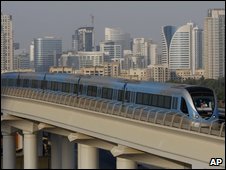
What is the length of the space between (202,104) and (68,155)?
19978 millimetres

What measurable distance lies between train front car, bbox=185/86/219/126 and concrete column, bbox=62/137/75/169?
16.6 meters

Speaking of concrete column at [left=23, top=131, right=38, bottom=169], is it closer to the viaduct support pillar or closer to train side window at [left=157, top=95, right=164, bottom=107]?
the viaduct support pillar

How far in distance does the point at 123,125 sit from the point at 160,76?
112 meters

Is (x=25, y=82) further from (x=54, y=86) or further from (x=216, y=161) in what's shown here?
(x=216, y=161)

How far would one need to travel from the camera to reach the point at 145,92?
99.0 ft

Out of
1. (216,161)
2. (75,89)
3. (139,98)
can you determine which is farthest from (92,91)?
(216,161)

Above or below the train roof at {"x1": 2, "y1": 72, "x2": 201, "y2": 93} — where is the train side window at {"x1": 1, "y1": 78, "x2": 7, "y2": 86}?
below

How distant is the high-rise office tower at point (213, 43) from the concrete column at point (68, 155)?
268 ft

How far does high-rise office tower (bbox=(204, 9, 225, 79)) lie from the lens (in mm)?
128125

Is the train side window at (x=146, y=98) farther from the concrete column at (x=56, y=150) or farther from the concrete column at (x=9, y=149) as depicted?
the concrete column at (x=9, y=149)

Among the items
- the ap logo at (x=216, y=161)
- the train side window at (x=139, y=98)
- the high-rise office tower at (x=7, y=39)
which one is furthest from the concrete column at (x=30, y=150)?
the high-rise office tower at (x=7, y=39)

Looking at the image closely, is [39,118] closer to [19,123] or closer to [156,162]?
[19,123]

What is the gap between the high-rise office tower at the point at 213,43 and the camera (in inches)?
5044

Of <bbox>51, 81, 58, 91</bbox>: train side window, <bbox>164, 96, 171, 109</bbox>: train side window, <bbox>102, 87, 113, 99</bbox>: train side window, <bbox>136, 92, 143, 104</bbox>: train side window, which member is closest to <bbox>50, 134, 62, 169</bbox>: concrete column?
<bbox>51, 81, 58, 91</bbox>: train side window
